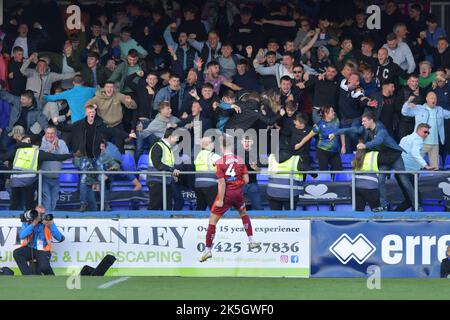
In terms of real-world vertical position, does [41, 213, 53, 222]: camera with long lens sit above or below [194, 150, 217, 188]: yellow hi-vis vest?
below

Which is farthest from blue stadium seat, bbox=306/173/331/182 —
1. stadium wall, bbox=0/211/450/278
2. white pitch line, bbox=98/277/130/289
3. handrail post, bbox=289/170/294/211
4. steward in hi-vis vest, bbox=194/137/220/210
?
white pitch line, bbox=98/277/130/289

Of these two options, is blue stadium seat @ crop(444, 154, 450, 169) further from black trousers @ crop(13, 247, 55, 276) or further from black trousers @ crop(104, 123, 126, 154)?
black trousers @ crop(13, 247, 55, 276)

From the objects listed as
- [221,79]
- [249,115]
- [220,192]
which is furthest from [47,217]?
[221,79]

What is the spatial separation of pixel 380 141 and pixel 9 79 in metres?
7.43

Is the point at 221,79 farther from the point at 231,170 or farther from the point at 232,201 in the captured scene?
the point at 232,201

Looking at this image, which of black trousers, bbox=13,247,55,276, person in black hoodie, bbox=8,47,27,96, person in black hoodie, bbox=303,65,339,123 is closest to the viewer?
black trousers, bbox=13,247,55,276

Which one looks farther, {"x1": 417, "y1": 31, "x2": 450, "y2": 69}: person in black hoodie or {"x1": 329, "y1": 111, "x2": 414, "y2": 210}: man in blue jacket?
{"x1": 417, "y1": 31, "x2": 450, "y2": 69}: person in black hoodie

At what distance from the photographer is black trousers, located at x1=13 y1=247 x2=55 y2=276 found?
→ 2188cm

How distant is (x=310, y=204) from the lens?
22.5 meters

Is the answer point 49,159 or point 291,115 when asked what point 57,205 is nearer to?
point 49,159

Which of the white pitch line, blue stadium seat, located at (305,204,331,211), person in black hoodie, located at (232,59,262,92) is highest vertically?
person in black hoodie, located at (232,59,262,92)

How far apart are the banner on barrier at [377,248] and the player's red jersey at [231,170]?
207 centimetres

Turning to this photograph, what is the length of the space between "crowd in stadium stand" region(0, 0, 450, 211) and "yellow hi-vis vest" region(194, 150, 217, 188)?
1.44 feet

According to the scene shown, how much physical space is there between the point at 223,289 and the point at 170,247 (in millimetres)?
3711
